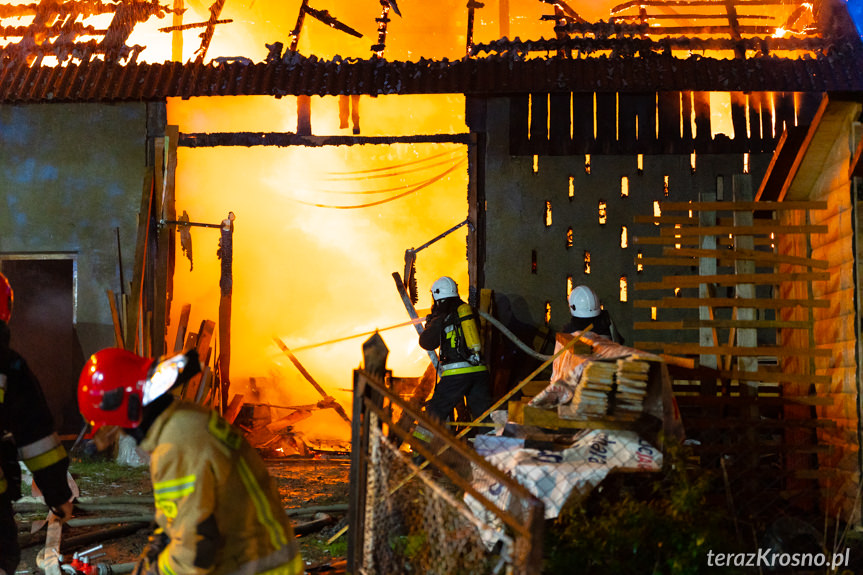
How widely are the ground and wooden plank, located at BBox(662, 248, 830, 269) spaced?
149 inches

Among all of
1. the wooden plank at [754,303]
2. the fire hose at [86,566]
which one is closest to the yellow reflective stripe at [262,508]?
the fire hose at [86,566]

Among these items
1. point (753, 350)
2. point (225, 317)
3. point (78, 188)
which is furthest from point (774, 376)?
point (78, 188)

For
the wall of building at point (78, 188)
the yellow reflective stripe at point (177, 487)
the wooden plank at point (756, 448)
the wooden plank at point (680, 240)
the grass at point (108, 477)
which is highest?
the wall of building at point (78, 188)

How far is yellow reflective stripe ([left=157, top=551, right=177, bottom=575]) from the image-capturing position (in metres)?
3.11

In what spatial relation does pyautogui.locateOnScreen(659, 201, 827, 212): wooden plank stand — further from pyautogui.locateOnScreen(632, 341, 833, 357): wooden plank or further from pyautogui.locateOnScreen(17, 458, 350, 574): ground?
pyautogui.locateOnScreen(17, 458, 350, 574): ground

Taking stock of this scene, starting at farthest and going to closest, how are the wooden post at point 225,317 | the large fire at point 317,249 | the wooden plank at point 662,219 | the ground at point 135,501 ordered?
1. the large fire at point 317,249
2. the wooden post at point 225,317
3. the wooden plank at point 662,219
4. the ground at point 135,501

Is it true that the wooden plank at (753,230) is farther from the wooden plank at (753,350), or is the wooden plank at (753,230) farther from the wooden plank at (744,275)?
the wooden plank at (753,350)

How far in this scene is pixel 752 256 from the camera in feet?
23.2

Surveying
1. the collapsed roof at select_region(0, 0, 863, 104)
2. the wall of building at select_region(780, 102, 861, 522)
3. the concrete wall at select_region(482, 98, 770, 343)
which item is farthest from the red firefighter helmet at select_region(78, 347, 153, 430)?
the collapsed roof at select_region(0, 0, 863, 104)

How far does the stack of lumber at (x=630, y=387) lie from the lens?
5414 mm

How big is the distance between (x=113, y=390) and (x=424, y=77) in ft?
26.2

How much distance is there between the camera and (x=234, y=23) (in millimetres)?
12781

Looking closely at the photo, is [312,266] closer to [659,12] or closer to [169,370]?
[659,12]

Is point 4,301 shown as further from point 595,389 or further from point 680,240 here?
point 680,240
